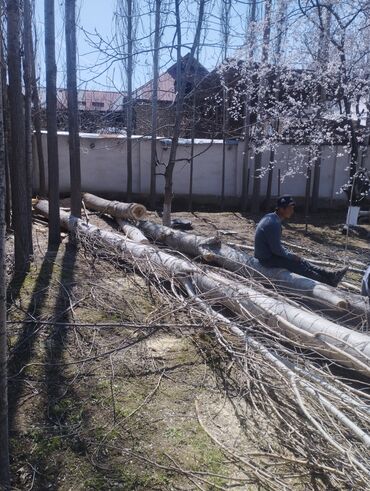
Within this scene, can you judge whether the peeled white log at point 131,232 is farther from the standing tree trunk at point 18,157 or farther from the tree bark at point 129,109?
the tree bark at point 129,109

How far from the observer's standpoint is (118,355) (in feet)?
13.1

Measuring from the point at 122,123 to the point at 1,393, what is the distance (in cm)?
1541

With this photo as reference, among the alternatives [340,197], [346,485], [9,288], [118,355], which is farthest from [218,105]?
[346,485]

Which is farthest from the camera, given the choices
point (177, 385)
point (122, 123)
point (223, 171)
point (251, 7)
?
point (122, 123)

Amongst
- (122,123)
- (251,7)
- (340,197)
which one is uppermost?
(251,7)

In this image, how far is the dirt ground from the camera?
2.63 meters

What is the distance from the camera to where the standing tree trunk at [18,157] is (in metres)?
5.79

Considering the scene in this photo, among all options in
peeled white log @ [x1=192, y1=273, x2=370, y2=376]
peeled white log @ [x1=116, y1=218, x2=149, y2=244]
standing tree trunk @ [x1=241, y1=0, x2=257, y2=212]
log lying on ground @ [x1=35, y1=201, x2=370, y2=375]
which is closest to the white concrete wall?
standing tree trunk @ [x1=241, y1=0, x2=257, y2=212]

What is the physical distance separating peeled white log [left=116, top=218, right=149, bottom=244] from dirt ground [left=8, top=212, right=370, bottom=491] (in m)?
2.17

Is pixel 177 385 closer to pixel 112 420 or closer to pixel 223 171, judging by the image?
pixel 112 420

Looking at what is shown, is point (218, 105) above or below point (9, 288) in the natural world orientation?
above

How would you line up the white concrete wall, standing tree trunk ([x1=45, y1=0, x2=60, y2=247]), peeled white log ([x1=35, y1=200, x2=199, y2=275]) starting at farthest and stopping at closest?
the white concrete wall → standing tree trunk ([x1=45, y1=0, x2=60, y2=247]) → peeled white log ([x1=35, y1=200, x2=199, y2=275])

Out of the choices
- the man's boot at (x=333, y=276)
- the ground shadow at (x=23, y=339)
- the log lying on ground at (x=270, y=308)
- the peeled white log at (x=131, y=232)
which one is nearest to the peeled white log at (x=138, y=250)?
the log lying on ground at (x=270, y=308)

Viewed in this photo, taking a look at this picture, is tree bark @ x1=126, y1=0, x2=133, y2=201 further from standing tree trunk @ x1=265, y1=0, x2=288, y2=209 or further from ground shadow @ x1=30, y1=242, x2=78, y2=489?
ground shadow @ x1=30, y1=242, x2=78, y2=489
